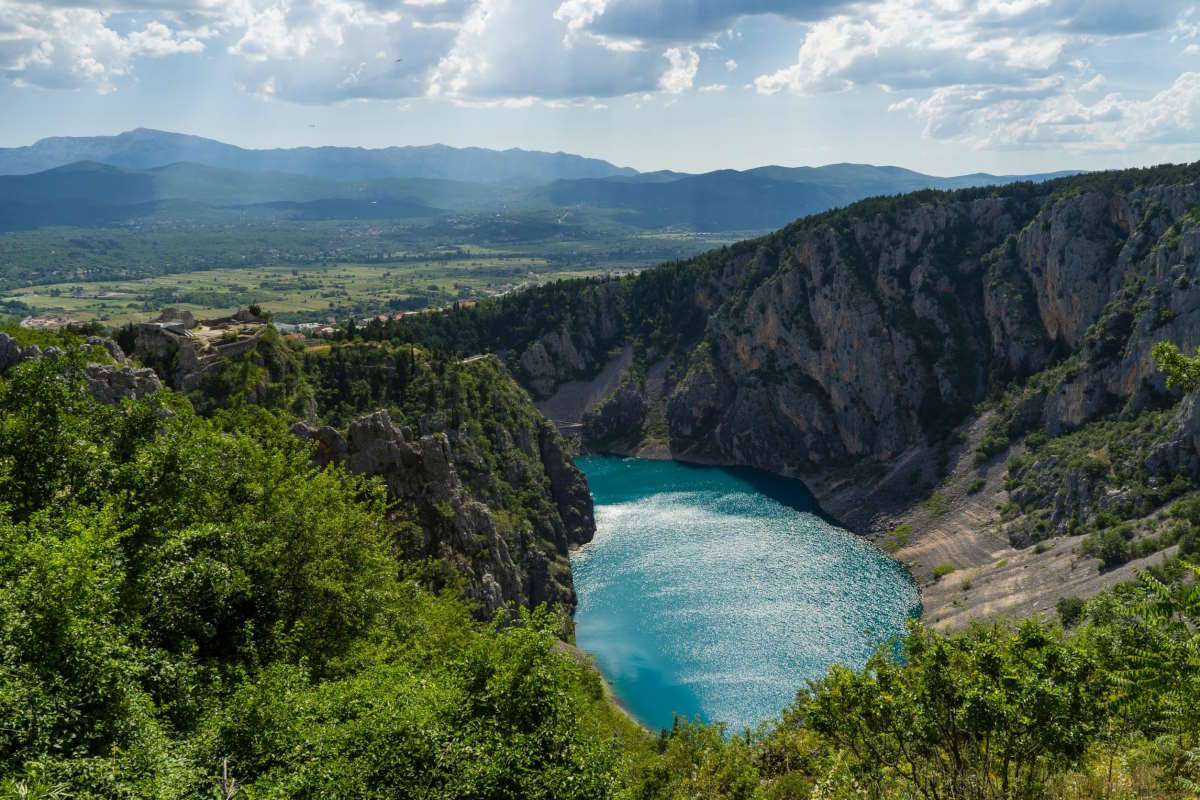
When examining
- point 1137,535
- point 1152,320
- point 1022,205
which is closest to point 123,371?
point 1137,535

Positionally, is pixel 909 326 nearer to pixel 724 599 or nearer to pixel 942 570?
pixel 942 570

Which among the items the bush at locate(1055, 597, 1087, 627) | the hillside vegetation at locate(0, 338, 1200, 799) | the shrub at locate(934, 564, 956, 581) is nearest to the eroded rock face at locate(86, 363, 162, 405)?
the hillside vegetation at locate(0, 338, 1200, 799)

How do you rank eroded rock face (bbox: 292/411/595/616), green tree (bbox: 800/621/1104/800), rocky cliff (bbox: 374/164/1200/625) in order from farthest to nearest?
rocky cliff (bbox: 374/164/1200/625) → eroded rock face (bbox: 292/411/595/616) → green tree (bbox: 800/621/1104/800)

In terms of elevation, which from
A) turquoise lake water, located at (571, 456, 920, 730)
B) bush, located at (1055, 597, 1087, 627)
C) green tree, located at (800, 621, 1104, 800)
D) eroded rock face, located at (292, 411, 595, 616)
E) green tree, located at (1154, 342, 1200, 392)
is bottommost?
turquoise lake water, located at (571, 456, 920, 730)

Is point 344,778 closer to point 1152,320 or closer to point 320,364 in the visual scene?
point 320,364

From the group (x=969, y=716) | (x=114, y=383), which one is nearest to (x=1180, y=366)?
(x=969, y=716)

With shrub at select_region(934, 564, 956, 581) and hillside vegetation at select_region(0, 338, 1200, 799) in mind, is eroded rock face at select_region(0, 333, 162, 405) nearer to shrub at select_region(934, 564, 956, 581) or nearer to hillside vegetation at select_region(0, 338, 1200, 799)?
hillside vegetation at select_region(0, 338, 1200, 799)
